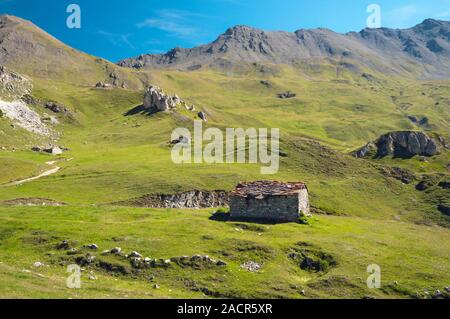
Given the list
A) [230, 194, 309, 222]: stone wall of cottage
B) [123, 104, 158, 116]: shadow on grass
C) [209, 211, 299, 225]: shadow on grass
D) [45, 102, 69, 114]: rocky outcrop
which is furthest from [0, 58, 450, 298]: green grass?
[45, 102, 69, 114]: rocky outcrop

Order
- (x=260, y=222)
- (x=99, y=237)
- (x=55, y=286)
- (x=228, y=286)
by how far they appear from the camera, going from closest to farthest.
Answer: (x=55, y=286) < (x=228, y=286) < (x=99, y=237) < (x=260, y=222)

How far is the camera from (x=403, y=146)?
380ft

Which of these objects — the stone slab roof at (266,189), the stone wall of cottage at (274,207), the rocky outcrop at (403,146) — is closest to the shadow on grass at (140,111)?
the rocky outcrop at (403,146)

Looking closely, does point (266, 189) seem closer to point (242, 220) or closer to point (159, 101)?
point (242, 220)

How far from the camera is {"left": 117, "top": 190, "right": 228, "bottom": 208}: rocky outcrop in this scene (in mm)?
73375

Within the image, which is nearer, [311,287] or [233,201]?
[311,287]

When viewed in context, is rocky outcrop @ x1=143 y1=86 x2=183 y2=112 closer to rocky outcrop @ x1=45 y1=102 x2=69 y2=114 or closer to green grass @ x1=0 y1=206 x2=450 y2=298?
rocky outcrop @ x1=45 y1=102 x2=69 y2=114

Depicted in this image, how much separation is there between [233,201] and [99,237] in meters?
17.7

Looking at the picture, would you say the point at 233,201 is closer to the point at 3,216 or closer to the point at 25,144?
the point at 3,216

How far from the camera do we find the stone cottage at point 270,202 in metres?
53.3

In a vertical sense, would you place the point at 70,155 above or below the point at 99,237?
above

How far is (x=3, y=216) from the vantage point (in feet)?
160

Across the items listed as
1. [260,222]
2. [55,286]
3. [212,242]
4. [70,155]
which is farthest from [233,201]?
[70,155]

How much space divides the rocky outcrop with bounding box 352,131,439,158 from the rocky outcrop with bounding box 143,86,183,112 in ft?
247
